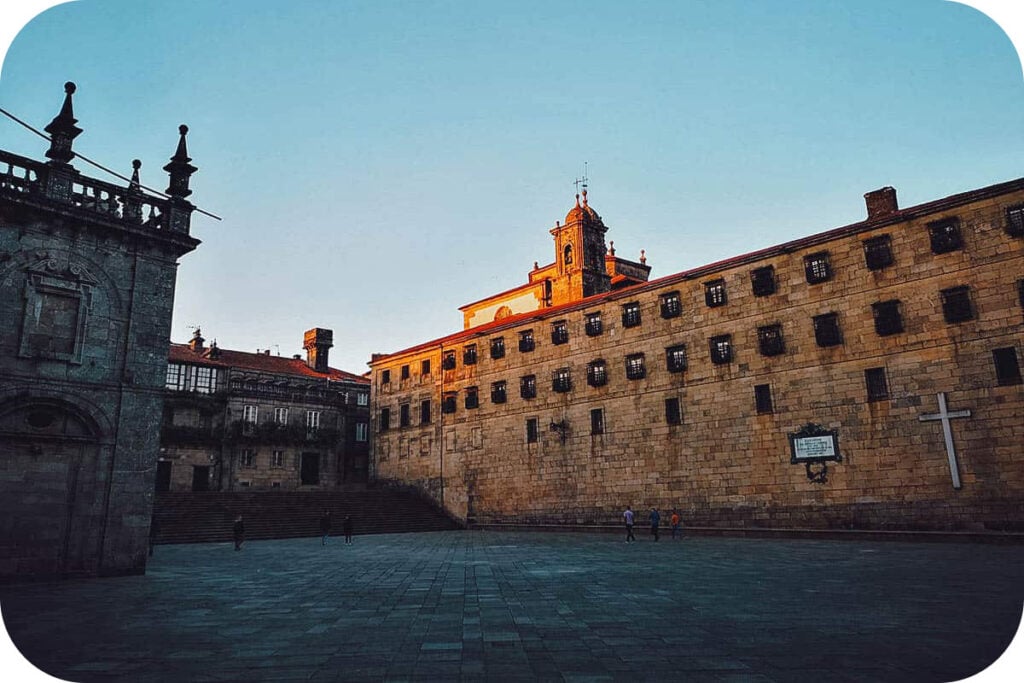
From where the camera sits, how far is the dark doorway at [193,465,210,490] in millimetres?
47188

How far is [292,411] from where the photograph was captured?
52.8 m

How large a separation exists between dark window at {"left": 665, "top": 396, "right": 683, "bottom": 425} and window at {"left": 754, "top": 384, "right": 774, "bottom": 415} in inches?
161

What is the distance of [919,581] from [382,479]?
42841mm

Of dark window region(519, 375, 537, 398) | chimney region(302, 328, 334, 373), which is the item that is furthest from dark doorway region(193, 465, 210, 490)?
dark window region(519, 375, 537, 398)

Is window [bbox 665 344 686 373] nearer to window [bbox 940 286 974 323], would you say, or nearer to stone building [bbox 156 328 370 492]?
window [bbox 940 286 974 323]

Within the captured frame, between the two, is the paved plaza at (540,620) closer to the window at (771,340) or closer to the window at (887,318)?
the window at (887,318)

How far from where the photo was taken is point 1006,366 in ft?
81.4

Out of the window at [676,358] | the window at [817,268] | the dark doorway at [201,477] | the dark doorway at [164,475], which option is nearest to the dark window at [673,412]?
the window at [676,358]

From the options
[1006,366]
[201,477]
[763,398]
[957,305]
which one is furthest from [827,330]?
[201,477]

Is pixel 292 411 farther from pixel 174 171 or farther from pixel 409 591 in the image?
pixel 409 591

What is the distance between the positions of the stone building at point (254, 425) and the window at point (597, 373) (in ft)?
86.0

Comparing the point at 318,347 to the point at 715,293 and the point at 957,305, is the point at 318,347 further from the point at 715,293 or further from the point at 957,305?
A: the point at 957,305

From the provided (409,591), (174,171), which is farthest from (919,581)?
(174,171)

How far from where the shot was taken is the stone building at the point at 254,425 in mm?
47438
